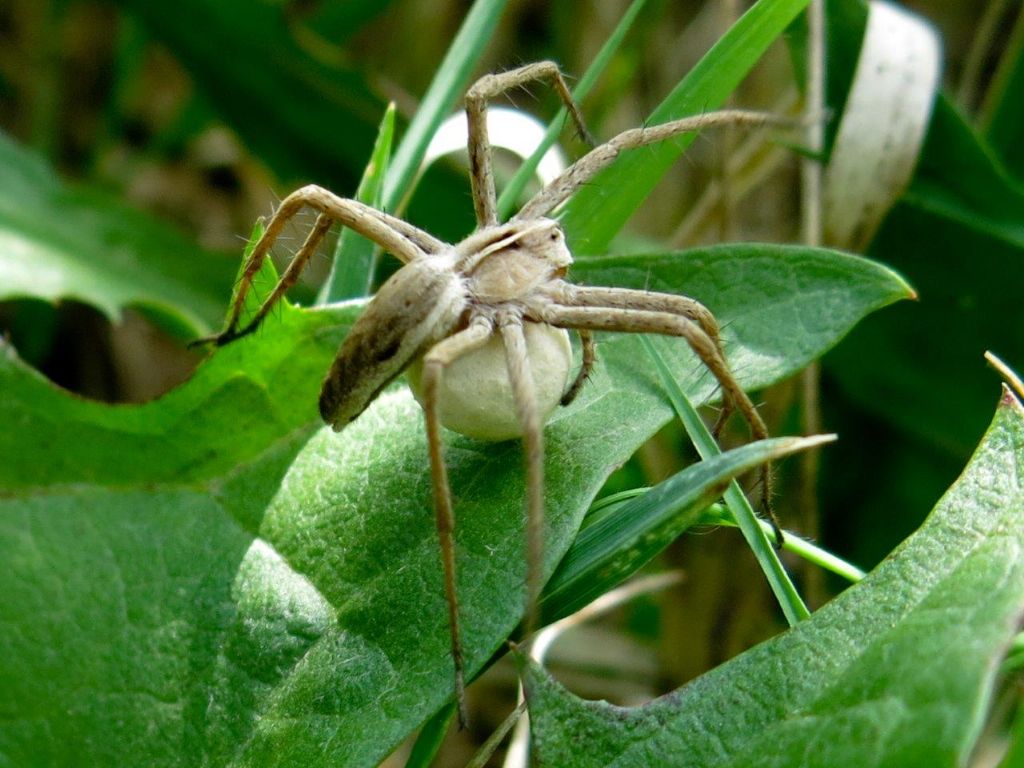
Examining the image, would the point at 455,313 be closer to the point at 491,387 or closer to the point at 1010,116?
the point at 491,387

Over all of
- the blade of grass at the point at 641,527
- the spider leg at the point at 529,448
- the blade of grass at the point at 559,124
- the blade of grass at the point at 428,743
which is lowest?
the blade of grass at the point at 428,743

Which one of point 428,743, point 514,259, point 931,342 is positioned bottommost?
point 428,743

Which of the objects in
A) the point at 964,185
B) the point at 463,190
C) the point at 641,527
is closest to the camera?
the point at 641,527

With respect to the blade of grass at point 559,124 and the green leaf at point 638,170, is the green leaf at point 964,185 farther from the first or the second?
the blade of grass at point 559,124

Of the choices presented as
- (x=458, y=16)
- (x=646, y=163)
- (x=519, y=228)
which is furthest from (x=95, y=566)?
(x=458, y=16)

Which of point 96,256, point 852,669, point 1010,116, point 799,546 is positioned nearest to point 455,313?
point 799,546

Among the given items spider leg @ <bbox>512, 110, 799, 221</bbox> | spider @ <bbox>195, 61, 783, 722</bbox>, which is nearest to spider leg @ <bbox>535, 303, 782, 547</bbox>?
spider @ <bbox>195, 61, 783, 722</bbox>

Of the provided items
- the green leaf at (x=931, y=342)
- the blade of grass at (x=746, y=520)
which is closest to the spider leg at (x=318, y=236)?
the blade of grass at (x=746, y=520)
